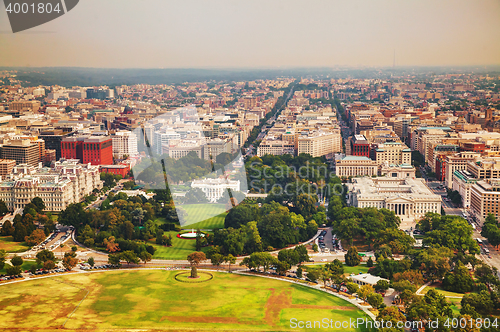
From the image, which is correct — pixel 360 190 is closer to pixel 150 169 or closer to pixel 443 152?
pixel 443 152

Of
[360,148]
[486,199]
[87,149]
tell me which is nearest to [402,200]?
[486,199]

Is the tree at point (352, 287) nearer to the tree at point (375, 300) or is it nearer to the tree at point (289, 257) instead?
the tree at point (375, 300)

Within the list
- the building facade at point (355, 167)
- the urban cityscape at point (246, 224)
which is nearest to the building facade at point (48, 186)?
the urban cityscape at point (246, 224)

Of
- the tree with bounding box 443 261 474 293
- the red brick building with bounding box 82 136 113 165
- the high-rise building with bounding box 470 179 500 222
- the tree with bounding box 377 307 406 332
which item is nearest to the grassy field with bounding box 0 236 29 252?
the red brick building with bounding box 82 136 113 165

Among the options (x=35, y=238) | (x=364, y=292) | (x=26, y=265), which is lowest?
(x=26, y=265)

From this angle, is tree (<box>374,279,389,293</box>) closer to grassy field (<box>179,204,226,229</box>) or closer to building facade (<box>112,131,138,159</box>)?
grassy field (<box>179,204,226,229</box>)

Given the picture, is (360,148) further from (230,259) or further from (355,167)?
(230,259)
